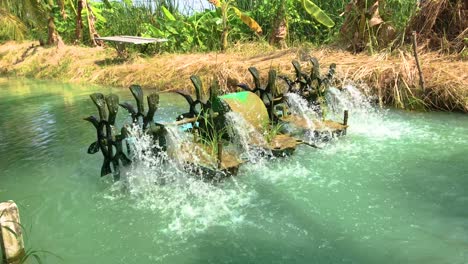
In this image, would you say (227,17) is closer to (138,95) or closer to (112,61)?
(112,61)

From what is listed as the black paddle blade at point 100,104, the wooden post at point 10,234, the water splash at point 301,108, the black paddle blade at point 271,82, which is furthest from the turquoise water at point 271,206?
the black paddle blade at point 271,82

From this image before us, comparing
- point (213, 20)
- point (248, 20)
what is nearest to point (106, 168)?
point (248, 20)

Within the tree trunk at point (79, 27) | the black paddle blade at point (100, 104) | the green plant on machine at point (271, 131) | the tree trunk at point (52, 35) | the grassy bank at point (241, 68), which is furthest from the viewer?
the tree trunk at point (79, 27)

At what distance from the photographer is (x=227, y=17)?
16.4 metres

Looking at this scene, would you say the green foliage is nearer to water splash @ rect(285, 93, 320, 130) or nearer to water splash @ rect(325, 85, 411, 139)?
water splash @ rect(325, 85, 411, 139)

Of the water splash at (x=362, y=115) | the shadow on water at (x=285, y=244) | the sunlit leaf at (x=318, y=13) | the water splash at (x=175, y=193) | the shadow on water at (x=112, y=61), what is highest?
the sunlit leaf at (x=318, y=13)

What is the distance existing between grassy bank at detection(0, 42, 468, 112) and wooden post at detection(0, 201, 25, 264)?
8389mm

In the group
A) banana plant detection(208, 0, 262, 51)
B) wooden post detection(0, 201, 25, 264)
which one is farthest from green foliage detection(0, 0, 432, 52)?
wooden post detection(0, 201, 25, 264)

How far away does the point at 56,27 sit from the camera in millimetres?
22188

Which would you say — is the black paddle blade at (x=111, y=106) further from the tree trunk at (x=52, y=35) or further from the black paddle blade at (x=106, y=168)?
the tree trunk at (x=52, y=35)

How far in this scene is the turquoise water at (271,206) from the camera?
4070mm

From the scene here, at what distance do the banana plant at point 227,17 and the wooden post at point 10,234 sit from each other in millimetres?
12855

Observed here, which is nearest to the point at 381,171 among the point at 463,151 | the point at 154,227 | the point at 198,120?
the point at 463,151

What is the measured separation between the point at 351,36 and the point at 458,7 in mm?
3007
